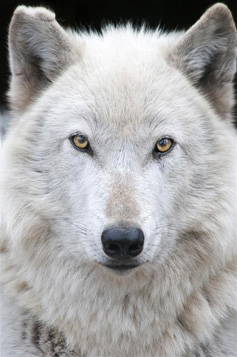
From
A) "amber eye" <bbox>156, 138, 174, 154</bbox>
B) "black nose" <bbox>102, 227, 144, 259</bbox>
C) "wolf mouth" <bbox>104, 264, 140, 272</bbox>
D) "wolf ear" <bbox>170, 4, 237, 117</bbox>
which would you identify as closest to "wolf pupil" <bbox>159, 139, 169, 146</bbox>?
"amber eye" <bbox>156, 138, 174, 154</bbox>

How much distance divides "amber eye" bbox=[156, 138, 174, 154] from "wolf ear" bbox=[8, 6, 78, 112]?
883mm

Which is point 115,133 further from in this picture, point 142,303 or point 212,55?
point 142,303

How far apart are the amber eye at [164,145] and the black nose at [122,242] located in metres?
0.67

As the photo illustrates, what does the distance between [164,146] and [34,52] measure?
1.16 meters

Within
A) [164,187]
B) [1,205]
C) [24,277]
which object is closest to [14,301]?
[24,277]

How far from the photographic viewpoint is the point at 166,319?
4.26m

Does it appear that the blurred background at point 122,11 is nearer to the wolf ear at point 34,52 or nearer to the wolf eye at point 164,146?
the wolf ear at point 34,52

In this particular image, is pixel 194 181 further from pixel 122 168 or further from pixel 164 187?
pixel 122 168

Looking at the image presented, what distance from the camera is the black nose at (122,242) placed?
12.0 feet

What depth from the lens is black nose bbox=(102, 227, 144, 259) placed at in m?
3.64

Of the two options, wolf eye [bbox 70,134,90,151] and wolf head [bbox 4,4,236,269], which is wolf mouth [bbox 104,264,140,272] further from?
wolf eye [bbox 70,134,90,151]

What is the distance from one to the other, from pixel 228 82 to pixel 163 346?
1879mm

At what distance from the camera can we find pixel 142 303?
4.24 m

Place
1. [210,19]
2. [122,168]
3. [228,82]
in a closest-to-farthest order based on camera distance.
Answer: [122,168], [210,19], [228,82]
